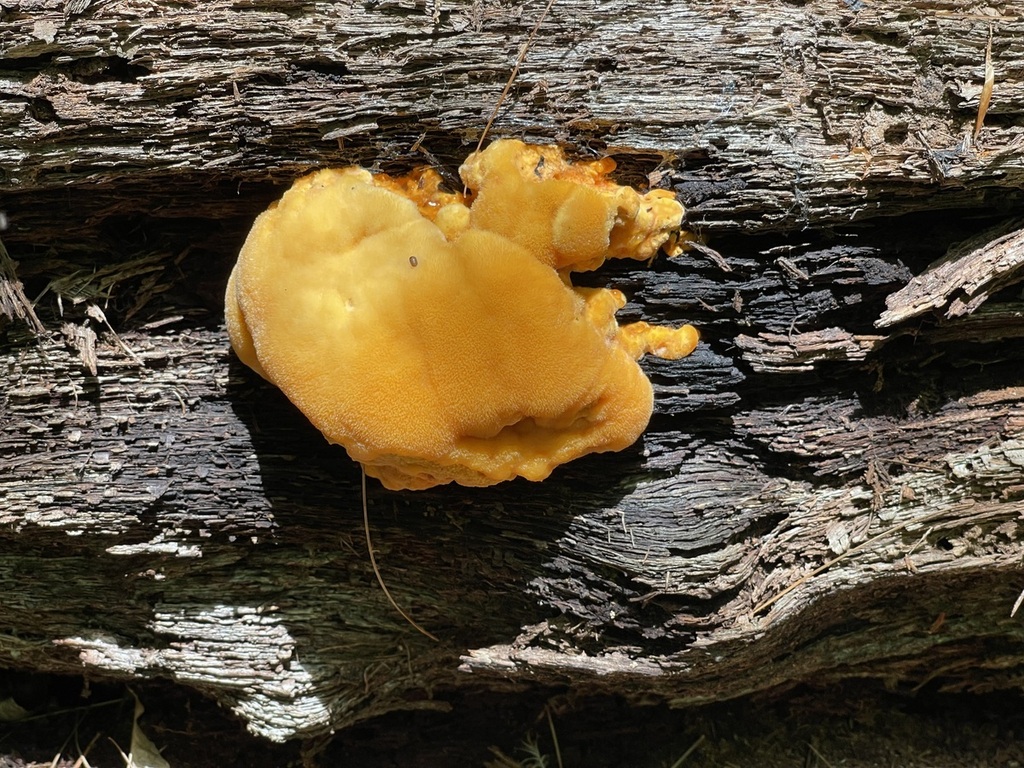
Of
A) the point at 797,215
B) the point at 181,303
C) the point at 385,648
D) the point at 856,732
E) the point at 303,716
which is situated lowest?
the point at 856,732

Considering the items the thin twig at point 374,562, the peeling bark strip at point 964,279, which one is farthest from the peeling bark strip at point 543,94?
the thin twig at point 374,562

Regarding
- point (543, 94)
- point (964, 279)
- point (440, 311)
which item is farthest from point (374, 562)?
point (964, 279)

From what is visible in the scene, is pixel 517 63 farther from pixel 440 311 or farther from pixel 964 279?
pixel 964 279

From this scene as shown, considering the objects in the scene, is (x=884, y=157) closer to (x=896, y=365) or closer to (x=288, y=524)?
(x=896, y=365)

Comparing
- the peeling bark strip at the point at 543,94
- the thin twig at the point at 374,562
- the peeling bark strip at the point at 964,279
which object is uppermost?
the peeling bark strip at the point at 543,94

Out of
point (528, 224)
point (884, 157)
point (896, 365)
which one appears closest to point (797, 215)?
point (884, 157)

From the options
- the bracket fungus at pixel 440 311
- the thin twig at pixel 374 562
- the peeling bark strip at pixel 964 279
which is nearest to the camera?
the bracket fungus at pixel 440 311

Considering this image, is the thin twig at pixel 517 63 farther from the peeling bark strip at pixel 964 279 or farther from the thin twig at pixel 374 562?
the peeling bark strip at pixel 964 279
